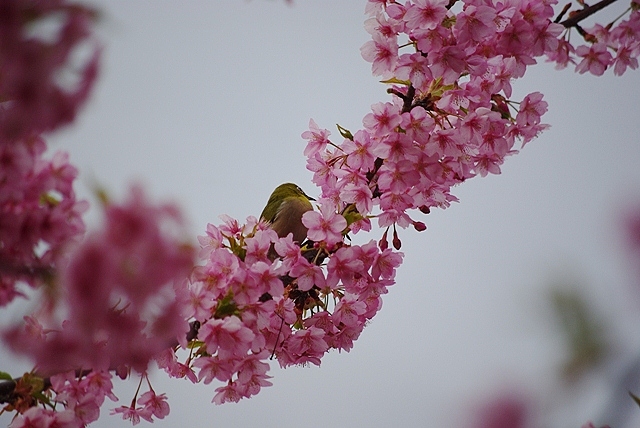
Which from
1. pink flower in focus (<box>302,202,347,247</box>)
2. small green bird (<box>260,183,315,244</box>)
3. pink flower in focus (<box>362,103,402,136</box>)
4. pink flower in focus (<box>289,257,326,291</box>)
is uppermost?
small green bird (<box>260,183,315,244</box>)

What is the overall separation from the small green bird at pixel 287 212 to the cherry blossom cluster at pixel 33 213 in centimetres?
190

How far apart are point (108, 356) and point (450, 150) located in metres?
1.55

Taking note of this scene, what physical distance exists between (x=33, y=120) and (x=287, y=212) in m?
2.56

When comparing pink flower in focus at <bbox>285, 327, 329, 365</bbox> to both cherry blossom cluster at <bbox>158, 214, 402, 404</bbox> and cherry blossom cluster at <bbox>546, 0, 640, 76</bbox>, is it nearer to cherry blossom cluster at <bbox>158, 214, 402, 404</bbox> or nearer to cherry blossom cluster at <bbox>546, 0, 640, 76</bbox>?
cherry blossom cluster at <bbox>158, 214, 402, 404</bbox>

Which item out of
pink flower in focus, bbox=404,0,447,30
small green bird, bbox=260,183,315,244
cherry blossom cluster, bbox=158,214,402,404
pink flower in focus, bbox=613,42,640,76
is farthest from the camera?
small green bird, bbox=260,183,315,244

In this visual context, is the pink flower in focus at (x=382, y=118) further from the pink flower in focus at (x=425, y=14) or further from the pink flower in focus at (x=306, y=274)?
the pink flower in focus at (x=306, y=274)

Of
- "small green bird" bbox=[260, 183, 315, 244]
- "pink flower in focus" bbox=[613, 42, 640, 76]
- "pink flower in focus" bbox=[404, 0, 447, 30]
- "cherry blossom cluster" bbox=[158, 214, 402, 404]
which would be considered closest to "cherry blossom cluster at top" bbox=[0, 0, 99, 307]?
"cherry blossom cluster" bbox=[158, 214, 402, 404]

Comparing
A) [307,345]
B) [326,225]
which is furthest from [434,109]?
[307,345]

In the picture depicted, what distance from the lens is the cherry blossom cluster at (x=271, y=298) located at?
229cm

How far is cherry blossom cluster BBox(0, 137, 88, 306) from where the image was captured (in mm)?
1461

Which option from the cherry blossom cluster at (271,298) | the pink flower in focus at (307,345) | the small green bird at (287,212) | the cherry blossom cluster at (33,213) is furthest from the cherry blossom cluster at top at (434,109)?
the cherry blossom cluster at (33,213)

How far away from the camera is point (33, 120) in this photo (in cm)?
124

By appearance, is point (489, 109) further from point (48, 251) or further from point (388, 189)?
point (48, 251)

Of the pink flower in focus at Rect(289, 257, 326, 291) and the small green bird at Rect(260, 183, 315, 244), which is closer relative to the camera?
the pink flower in focus at Rect(289, 257, 326, 291)
